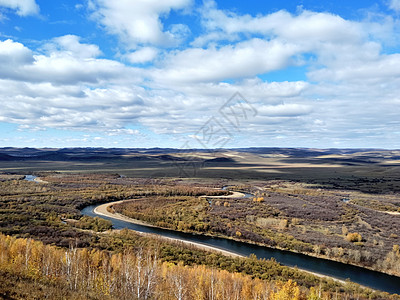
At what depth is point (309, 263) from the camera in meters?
30.1

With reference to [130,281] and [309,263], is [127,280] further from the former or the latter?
[309,263]

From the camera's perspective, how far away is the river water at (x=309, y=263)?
85.0ft

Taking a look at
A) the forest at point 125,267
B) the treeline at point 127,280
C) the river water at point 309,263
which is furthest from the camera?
the river water at point 309,263

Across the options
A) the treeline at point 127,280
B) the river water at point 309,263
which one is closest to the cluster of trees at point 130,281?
the treeline at point 127,280

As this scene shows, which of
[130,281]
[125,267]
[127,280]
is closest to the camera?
[130,281]

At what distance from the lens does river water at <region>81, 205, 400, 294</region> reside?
2591 cm

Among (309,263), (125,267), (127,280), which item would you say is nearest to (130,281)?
(127,280)

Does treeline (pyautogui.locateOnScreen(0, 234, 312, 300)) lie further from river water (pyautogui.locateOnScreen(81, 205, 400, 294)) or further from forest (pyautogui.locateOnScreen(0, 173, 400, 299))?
river water (pyautogui.locateOnScreen(81, 205, 400, 294))

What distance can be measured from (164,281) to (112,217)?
106 feet

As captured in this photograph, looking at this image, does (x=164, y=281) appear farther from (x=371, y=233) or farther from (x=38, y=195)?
(x=38, y=195)

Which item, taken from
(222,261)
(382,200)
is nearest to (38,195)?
(222,261)

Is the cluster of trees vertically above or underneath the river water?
above

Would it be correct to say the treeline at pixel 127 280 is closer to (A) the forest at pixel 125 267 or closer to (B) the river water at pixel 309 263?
(A) the forest at pixel 125 267

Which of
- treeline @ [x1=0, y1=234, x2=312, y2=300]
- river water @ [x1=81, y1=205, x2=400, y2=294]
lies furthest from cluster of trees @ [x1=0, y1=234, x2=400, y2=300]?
river water @ [x1=81, y1=205, x2=400, y2=294]
